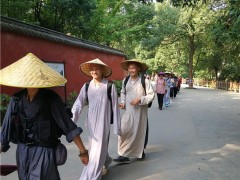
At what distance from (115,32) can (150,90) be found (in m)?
21.3

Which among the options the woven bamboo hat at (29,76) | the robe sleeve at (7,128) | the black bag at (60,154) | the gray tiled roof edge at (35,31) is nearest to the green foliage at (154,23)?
the gray tiled roof edge at (35,31)

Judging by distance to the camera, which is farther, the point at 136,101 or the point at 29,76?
the point at 136,101

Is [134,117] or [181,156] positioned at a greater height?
[134,117]

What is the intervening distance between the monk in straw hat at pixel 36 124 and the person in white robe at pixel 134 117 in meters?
2.85

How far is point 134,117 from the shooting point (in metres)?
5.99

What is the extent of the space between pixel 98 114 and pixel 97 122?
0.37ft

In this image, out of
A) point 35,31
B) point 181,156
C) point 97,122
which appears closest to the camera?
point 97,122

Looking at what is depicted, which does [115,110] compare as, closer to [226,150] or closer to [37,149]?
[37,149]

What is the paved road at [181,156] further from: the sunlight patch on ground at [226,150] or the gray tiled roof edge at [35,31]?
the gray tiled roof edge at [35,31]

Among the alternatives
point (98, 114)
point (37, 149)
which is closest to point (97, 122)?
point (98, 114)

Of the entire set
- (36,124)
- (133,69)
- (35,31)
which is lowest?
(36,124)

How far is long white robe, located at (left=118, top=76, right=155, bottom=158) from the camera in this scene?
19.4ft

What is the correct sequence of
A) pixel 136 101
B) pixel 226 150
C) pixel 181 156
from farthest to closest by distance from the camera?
1. pixel 226 150
2. pixel 181 156
3. pixel 136 101

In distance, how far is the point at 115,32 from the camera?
26.8 meters
